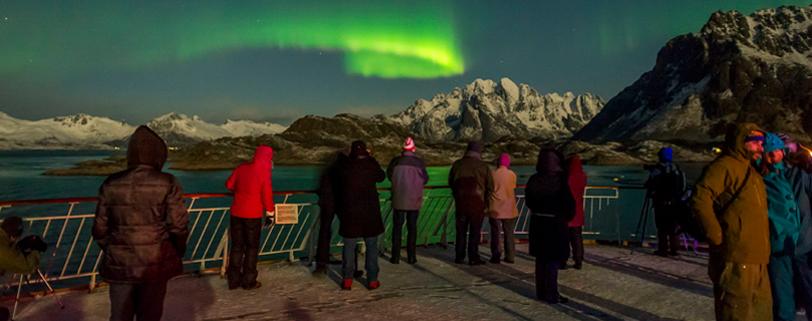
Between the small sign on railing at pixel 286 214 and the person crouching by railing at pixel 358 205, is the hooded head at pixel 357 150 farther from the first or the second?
the small sign on railing at pixel 286 214

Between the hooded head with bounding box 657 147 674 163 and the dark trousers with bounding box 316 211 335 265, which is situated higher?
the hooded head with bounding box 657 147 674 163

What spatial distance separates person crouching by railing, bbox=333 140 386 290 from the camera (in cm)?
634

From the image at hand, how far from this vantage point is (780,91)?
198 meters

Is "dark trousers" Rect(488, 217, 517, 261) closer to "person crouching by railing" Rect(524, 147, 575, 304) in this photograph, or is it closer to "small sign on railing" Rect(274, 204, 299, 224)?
"person crouching by railing" Rect(524, 147, 575, 304)

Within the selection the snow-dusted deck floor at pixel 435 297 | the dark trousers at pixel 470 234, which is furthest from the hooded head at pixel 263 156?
the dark trousers at pixel 470 234

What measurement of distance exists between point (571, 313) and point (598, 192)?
240 feet

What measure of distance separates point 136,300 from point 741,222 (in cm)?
438

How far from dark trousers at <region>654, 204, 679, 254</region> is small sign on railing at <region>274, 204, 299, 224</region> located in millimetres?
6119

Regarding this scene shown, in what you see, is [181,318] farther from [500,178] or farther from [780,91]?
[780,91]

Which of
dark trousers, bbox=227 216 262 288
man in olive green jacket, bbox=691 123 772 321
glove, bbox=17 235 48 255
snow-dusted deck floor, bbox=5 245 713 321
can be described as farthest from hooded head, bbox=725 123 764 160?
glove, bbox=17 235 48 255

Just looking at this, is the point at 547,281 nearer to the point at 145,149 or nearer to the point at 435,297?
the point at 435,297

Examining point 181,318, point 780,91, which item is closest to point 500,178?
point 181,318

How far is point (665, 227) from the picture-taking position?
349 inches

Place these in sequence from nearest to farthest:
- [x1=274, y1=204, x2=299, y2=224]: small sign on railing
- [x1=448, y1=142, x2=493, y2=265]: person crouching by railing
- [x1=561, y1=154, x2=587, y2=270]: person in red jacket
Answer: [x1=274, y1=204, x2=299, y2=224]: small sign on railing < [x1=561, y1=154, x2=587, y2=270]: person in red jacket < [x1=448, y1=142, x2=493, y2=265]: person crouching by railing
